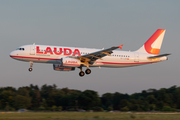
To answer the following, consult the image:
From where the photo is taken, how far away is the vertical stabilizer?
4702 cm

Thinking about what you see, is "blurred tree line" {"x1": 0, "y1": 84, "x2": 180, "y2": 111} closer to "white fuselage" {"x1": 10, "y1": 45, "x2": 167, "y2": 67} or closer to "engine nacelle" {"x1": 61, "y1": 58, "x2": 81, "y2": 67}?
"white fuselage" {"x1": 10, "y1": 45, "x2": 167, "y2": 67}

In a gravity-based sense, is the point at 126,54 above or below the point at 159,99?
above

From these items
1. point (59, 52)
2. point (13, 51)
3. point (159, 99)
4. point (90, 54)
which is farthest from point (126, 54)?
point (159, 99)

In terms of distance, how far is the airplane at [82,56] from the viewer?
38.6 metres

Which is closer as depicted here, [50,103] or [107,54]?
[107,54]

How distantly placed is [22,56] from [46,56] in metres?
3.65

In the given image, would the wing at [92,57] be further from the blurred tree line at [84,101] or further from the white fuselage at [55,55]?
the blurred tree line at [84,101]

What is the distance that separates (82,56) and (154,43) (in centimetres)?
1634

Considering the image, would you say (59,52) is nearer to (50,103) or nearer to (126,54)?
(126,54)

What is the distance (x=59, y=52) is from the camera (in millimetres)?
39344

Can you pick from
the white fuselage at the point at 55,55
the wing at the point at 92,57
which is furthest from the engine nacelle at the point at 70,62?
the white fuselage at the point at 55,55

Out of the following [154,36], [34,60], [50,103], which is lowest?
[50,103]

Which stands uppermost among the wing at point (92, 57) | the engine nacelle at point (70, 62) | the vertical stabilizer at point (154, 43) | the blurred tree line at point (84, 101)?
the vertical stabilizer at point (154, 43)

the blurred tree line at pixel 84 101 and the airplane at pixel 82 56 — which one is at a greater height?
the airplane at pixel 82 56
